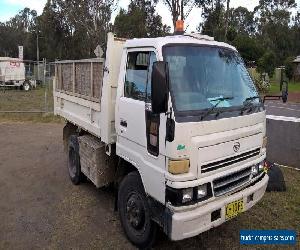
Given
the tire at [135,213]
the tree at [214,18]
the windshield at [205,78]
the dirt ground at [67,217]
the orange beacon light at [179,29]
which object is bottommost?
the dirt ground at [67,217]

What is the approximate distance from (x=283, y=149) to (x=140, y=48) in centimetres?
436

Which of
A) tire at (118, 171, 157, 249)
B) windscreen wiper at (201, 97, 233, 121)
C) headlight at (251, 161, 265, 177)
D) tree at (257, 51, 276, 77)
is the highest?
tree at (257, 51, 276, 77)

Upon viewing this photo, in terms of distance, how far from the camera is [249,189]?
4312 millimetres

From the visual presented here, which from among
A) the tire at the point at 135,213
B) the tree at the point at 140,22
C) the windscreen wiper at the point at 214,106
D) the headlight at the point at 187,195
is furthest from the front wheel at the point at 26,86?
the headlight at the point at 187,195

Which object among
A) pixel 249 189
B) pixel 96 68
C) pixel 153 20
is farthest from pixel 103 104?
pixel 153 20

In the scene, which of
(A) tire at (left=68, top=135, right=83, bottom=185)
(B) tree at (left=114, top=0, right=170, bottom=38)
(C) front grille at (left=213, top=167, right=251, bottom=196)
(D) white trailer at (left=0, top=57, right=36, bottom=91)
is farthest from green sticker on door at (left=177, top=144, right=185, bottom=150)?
(B) tree at (left=114, top=0, right=170, bottom=38)

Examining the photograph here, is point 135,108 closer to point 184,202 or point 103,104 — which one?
point 103,104

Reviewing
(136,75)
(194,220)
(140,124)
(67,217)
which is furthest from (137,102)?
(67,217)

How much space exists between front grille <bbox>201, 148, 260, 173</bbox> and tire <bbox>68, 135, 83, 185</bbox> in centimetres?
327

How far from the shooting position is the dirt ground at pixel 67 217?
4.59 meters

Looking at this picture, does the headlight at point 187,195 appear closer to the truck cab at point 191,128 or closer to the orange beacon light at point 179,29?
the truck cab at point 191,128

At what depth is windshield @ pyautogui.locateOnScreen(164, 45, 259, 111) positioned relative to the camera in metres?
3.88

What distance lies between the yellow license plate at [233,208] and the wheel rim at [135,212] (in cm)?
98

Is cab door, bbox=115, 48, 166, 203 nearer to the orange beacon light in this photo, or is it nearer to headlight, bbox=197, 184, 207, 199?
headlight, bbox=197, 184, 207, 199
